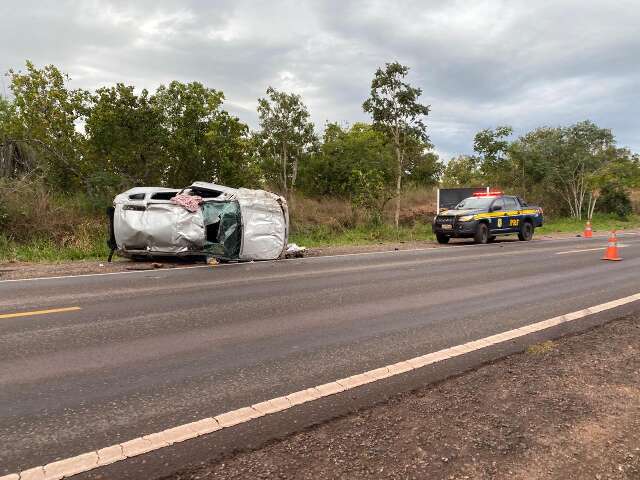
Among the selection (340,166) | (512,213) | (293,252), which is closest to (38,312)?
(293,252)

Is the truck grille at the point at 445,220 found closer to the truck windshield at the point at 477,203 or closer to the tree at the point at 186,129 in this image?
the truck windshield at the point at 477,203

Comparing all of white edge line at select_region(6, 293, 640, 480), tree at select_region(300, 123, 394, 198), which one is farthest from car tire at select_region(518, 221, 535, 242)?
white edge line at select_region(6, 293, 640, 480)

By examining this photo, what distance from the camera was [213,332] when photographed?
5516 mm

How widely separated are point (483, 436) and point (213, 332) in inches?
133

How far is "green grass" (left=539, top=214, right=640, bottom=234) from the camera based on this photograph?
2974cm

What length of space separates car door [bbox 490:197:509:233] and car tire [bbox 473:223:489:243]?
1.43ft

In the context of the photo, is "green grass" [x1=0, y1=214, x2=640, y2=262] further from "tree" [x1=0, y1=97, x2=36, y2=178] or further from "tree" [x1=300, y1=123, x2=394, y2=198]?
"tree" [x1=0, y1=97, x2=36, y2=178]

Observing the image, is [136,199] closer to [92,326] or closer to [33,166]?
[92,326]

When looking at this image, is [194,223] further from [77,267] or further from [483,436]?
[483,436]

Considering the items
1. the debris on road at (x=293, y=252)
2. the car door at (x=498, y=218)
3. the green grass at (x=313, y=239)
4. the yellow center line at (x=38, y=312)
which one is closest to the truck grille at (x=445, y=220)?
the car door at (x=498, y=218)

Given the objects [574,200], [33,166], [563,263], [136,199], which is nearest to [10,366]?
[136,199]

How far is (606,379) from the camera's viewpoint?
4.09m

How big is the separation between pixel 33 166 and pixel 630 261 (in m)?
21.5

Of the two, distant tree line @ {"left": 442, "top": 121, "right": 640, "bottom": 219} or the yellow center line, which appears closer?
the yellow center line
